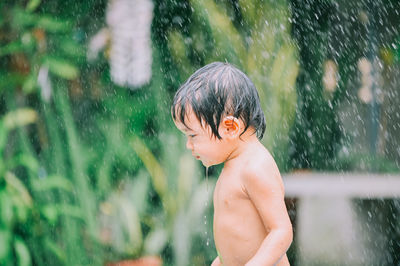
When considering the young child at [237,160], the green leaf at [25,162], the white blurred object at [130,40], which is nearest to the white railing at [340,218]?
the white blurred object at [130,40]

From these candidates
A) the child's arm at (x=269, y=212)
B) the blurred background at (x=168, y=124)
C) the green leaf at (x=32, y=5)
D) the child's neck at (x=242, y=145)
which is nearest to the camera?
the child's arm at (x=269, y=212)

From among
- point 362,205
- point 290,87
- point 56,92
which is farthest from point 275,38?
point 56,92

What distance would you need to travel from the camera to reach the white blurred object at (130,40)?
2.98 metres

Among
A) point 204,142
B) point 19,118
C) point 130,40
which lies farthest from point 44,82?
point 204,142

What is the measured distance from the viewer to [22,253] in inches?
115

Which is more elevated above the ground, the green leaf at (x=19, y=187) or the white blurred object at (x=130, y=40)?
the white blurred object at (x=130, y=40)

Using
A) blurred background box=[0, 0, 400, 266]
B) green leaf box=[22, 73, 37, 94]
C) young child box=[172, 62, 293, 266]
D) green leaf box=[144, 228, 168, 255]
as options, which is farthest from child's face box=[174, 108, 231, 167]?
green leaf box=[22, 73, 37, 94]

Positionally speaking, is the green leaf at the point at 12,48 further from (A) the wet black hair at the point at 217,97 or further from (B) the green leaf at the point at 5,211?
(A) the wet black hair at the point at 217,97

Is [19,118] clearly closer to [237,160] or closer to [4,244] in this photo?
[4,244]

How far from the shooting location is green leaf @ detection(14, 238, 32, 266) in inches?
115

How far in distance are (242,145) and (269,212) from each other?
186mm

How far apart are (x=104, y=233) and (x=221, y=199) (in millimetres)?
1699

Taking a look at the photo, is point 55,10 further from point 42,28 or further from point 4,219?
point 4,219

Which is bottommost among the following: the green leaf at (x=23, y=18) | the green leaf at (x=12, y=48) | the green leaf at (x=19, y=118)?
the green leaf at (x=19, y=118)
